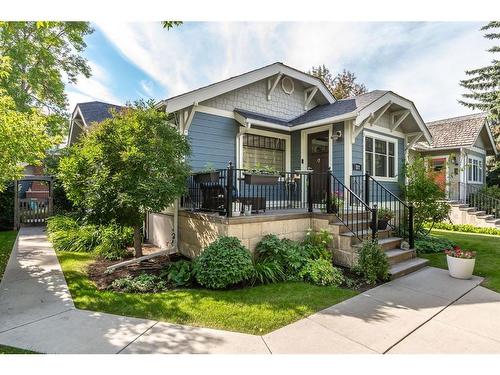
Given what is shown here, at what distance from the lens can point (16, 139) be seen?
477 centimetres

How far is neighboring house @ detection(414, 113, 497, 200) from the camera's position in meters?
13.6

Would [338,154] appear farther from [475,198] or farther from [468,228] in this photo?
[475,198]

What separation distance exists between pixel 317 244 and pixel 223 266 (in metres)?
2.37

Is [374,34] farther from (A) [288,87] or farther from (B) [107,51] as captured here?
(B) [107,51]

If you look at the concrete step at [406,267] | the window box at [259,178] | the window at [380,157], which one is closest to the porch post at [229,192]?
the window box at [259,178]

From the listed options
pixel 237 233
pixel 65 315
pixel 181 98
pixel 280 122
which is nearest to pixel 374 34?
pixel 280 122

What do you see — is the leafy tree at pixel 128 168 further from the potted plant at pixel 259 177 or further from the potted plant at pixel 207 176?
the potted plant at pixel 259 177

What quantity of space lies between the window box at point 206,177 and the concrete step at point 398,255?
155 inches

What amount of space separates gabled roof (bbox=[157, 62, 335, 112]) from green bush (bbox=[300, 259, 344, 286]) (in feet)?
14.7

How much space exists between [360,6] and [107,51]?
574 centimetres

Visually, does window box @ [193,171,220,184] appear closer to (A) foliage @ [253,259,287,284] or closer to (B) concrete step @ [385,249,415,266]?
(A) foliage @ [253,259,287,284]

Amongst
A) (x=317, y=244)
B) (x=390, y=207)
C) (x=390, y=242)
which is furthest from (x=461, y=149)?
(x=317, y=244)

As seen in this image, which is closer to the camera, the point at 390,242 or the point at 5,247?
the point at 390,242

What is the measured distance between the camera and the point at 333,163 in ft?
26.6
